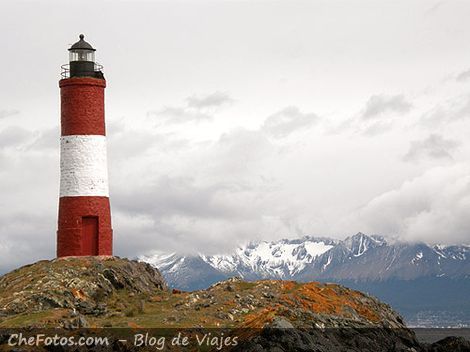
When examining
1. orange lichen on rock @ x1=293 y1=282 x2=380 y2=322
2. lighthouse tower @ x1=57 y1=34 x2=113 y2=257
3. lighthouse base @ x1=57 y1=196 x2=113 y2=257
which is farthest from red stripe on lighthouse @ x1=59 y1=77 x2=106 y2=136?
orange lichen on rock @ x1=293 y1=282 x2=380 y2=322

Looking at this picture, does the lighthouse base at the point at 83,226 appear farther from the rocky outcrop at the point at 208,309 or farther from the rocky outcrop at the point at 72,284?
the rocky outcrop at the point at 208,309

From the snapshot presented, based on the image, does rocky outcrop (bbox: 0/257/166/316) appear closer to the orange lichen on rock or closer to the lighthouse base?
the lighthouse base

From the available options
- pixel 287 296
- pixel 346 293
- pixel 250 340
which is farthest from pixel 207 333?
pixel 346 293

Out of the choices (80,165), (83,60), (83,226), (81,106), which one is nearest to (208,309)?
(83,226)

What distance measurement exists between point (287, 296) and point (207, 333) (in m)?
7.93

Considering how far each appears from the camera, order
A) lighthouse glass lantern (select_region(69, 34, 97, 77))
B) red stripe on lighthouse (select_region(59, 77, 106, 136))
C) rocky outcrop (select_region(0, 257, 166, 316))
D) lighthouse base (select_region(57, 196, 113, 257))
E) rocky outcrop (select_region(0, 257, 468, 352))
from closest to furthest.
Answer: rocky outcrop (select_region(0, 257, 468, 352)) < rocky outcrop (select_region(0, 257, 166, 316)) < red stripe on lighthouse (select_region(59, 77, 106, 136)) < lighthouse base (select_region(57, 196, 113, 257)) < lighthouse glass lantern (select_region(69, 34, 97, 77))

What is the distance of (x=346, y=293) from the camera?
196ft

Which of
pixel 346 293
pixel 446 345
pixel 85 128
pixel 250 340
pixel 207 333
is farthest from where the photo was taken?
pixel 85 128

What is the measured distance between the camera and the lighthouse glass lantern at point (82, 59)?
224ft

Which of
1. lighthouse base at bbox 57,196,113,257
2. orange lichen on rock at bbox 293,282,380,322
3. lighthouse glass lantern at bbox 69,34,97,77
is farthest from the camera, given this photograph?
lighthouse glass lantern at bbox 69,34,97,77

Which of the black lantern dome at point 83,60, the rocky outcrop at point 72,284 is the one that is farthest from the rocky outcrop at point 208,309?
the black lantern dome at point 83,60

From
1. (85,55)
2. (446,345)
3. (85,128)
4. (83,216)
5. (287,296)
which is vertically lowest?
(446,345)

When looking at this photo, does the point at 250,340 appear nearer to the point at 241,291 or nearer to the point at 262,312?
the point at 262,312

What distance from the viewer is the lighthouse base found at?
67.2 metres
